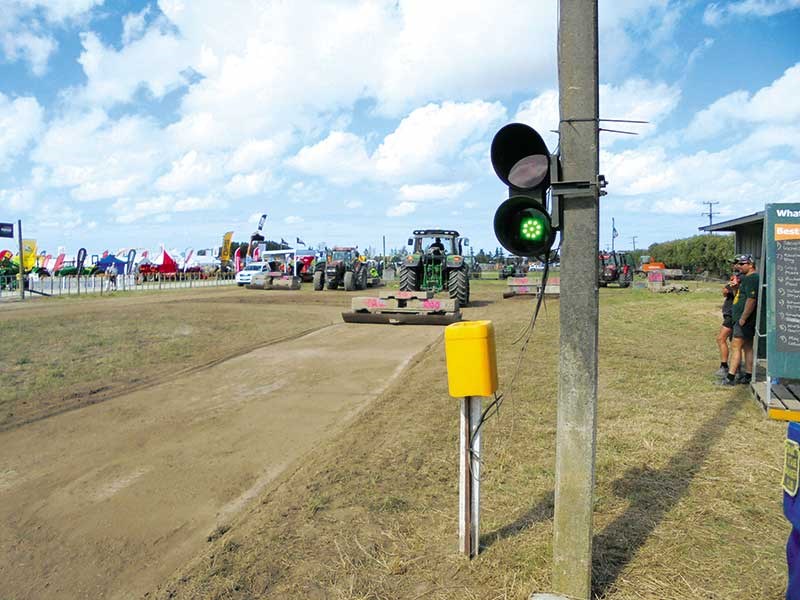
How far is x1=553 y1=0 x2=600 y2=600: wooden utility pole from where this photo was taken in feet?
9.96

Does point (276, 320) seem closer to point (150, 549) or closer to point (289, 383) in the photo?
point (289, 383)

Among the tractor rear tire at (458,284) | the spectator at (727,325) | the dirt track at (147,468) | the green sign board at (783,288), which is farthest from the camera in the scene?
the tractor rear tire at (458,284)

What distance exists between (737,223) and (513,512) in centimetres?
758

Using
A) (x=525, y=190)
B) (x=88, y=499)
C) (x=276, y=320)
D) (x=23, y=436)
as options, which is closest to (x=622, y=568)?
(x=525, y=190)

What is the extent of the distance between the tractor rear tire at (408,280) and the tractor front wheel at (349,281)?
11.3 meters

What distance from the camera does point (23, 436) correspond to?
20.3ft

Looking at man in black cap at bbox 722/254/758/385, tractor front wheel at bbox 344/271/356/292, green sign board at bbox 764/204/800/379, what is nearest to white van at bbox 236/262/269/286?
tractor front wheel at bbox 344/271/356/292

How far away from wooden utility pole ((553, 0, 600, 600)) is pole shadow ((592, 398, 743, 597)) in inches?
12.5

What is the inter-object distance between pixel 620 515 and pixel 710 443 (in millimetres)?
1963

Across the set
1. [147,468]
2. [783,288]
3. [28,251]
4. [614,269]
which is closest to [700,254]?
[614,269]

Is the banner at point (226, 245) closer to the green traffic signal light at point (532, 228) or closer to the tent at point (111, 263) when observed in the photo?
the tent at point (111, 263)

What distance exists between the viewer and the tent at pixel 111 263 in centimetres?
4659

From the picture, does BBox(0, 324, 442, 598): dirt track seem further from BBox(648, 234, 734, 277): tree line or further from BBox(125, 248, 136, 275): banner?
BBox(648, 234, 734, 277): tree line

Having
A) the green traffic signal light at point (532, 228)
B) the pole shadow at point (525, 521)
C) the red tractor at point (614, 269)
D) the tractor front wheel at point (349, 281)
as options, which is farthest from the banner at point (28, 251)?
the green traffic signal light at point (532, 228)
